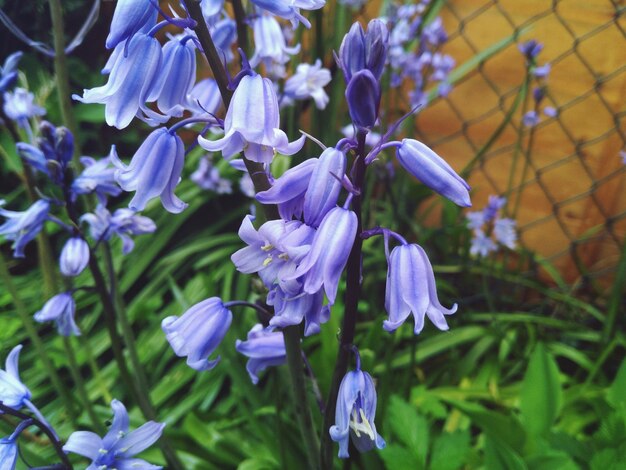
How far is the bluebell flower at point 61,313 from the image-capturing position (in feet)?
4.16

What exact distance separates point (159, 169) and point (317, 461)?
2.02ft

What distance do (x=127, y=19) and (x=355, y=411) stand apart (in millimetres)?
624

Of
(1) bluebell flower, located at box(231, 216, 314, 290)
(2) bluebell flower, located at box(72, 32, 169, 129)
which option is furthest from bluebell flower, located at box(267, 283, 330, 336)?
(2) bluebell flower, located at box(72, 32, 169, 129)

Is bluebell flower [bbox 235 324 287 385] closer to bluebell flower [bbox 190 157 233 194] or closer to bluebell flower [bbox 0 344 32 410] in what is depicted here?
bluebell flower [bbox 0 344 32 410]

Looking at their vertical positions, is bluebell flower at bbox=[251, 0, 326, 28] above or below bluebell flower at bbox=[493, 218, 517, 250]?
above

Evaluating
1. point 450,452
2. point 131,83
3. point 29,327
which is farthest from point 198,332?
point 29,327

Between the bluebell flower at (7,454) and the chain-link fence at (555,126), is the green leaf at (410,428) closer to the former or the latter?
the bluebell flower at (7,454)

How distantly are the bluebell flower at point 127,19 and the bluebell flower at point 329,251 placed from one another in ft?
1.17

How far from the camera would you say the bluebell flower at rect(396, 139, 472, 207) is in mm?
727

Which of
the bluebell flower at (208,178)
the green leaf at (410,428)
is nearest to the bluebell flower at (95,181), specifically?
the green leaf at (410,428)

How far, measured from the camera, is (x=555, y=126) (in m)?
2.48

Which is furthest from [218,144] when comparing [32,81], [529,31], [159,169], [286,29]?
[32,81]

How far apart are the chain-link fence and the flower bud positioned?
1655 millimetres

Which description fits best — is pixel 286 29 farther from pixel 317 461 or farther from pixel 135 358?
pixel 317 461
